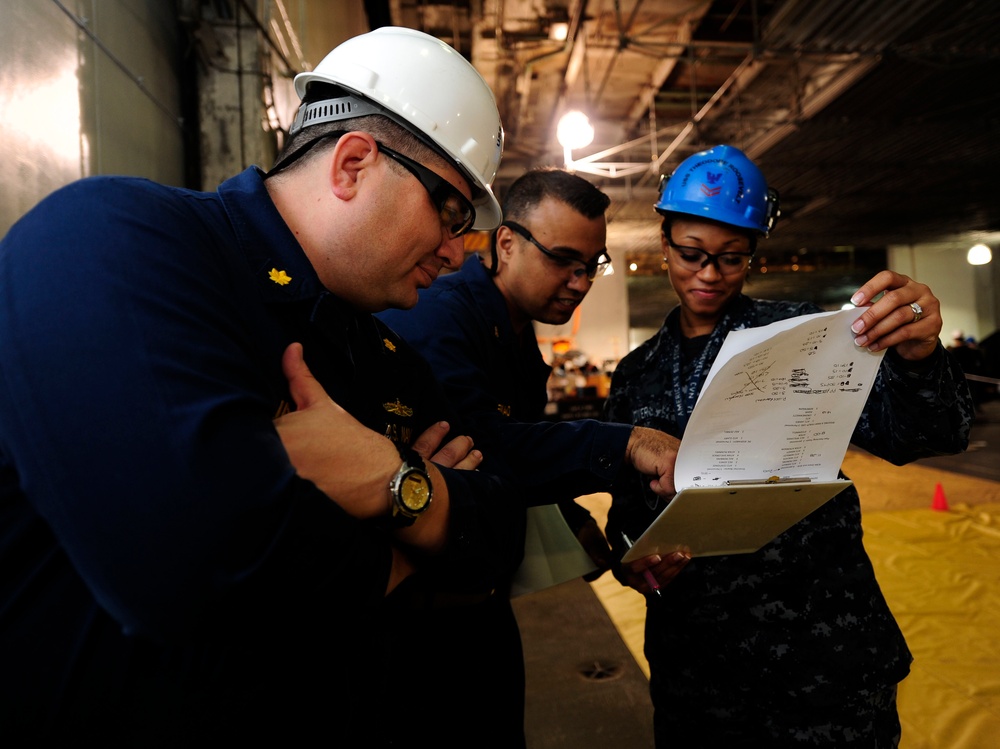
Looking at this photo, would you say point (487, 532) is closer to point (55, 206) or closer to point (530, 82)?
point (55, 206)

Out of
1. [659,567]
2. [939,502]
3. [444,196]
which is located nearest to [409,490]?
[444,196]

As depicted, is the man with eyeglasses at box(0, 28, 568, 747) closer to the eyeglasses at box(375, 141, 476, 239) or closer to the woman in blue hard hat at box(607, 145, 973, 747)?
the eyeglasses at box(375, 141, 476, 239)

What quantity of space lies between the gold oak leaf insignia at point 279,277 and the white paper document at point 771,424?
29.8 inches

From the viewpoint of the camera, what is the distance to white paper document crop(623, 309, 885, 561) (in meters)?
1.09

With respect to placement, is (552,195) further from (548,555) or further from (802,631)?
(802,631)

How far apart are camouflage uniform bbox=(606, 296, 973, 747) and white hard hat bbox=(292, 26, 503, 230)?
3.43 feet

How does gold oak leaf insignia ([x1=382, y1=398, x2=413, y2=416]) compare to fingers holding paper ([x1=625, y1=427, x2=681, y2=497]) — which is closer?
gold oak leaf insignia ([x1=382, y1=398, x2=413, y2=416])

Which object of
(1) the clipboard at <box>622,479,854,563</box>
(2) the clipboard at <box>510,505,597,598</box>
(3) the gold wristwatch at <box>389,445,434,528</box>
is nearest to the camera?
(3) the gold wristwatch at <box>389,445,434,528</box>

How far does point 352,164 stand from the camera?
1021 mm

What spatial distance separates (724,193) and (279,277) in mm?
1424

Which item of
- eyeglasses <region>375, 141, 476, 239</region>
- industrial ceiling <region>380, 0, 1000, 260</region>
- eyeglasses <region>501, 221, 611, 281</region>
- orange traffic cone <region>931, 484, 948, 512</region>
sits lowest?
orange traffic cone <region>931, 484, 948, 512</region>

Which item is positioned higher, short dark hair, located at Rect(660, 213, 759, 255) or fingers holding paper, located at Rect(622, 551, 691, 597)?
short dark hair, located at Rect(660, 213, 759, 255)

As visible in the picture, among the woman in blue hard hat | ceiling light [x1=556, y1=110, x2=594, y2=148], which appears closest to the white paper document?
the woman in blue hard hat

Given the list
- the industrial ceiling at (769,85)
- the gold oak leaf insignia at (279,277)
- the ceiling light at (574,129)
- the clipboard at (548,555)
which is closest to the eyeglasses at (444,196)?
the gold oak leaf insignia at (279,277)
